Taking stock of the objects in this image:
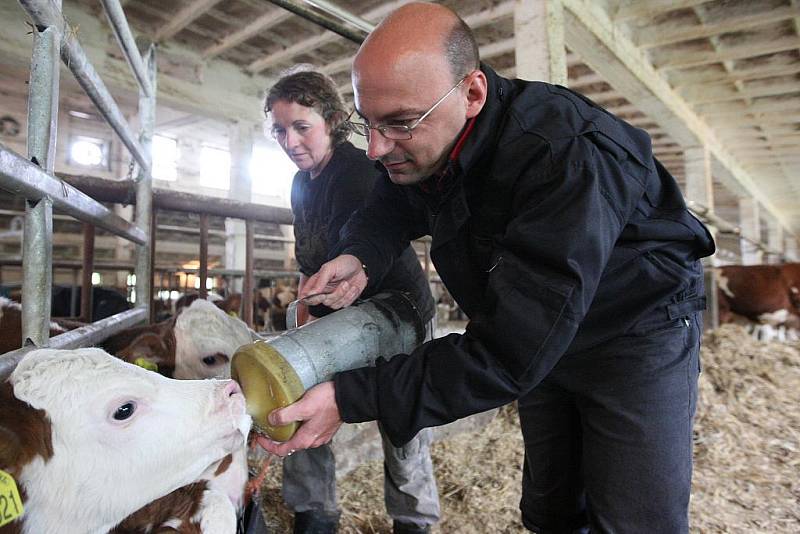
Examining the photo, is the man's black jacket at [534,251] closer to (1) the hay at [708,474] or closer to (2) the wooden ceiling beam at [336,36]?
(1) the hay at [708,474]

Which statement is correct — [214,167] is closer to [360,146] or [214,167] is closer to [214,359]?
[360,146]

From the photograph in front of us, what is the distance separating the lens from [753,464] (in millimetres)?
3176

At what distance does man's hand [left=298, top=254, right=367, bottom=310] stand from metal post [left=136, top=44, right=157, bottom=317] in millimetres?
1849

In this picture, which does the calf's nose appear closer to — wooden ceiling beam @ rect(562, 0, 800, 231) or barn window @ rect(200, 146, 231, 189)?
wooden ceiling beam @ rect(562, 0, 800, 231)

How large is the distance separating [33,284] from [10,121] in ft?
34.6

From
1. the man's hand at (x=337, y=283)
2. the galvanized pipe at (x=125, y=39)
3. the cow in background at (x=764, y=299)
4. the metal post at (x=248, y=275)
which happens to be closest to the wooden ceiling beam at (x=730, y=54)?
the cow in background at (x=764, y=299)

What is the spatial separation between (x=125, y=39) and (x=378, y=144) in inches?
73.4

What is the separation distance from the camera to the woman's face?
2213 millimetres

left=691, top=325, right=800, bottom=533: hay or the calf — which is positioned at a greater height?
the calf

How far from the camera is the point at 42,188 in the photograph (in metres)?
1.33

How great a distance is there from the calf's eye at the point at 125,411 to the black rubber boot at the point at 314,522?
126cm

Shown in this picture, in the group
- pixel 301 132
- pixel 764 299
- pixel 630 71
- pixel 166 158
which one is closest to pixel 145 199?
pixel 301 132

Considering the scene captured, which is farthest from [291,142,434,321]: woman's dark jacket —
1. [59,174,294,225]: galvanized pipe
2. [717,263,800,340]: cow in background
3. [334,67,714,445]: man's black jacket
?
[717,263,800,340]: cow in background

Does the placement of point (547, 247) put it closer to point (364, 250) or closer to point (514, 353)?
point (514, 353)
